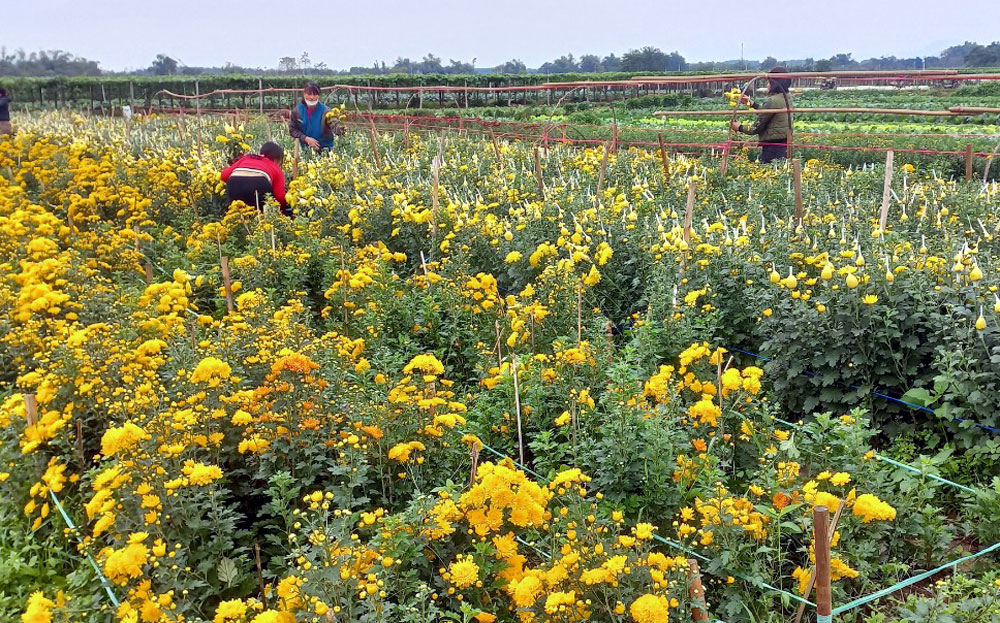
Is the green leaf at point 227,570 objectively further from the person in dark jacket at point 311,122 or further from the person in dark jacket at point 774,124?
the person in dark jacket at point 311,122

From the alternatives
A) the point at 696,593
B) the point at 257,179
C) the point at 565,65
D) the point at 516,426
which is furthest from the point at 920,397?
the point at 565,65

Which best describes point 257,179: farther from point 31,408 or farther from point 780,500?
point 780,500

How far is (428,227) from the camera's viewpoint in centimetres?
721

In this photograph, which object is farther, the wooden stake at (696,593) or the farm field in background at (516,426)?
the farm field in background at (516,426)

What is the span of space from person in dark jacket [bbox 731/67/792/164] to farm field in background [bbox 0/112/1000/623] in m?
3.47

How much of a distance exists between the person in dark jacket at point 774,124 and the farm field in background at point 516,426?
347 centimetres

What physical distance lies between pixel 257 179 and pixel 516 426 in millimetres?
5530

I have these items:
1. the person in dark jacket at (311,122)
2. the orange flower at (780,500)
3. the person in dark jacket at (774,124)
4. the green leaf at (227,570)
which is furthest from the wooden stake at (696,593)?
the person in dark jacket at (311,122)

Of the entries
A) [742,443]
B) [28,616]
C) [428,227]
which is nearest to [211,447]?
[28,616]

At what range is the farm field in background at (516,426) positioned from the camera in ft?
8.98

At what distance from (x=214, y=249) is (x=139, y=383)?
3825 millimetres

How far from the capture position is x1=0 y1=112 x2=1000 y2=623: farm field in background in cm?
274

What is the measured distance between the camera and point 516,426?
422 centimetres

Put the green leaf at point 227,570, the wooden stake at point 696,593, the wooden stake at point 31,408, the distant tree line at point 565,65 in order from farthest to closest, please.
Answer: the distant tree line at point 565,65, the wooden stake at point 31,408, the green leaf at point 227,570, the wooden stake at point 696,593
